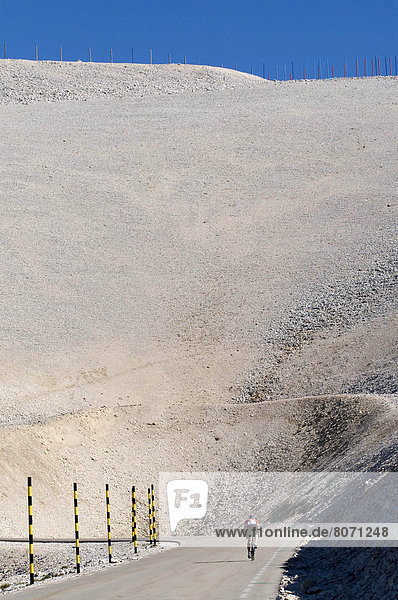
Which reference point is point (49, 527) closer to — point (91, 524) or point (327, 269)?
point (91, 524)

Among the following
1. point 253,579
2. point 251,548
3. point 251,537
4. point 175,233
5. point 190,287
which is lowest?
point 253,579

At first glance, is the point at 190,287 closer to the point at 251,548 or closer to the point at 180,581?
the point at 251,548

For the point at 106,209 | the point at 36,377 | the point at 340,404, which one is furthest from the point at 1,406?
the point at 106,209

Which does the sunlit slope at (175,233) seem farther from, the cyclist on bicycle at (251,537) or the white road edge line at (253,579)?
the white road edge line at (253,579)

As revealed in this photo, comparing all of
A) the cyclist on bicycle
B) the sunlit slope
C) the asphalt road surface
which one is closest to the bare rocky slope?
the sunlit slope

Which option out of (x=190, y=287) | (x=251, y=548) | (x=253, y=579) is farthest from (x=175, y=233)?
Answer: (x=253, y=579)

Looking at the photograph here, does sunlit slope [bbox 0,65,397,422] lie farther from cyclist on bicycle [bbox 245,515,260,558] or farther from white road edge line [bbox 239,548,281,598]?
white road edge line [bbox 239,548,281,598]
